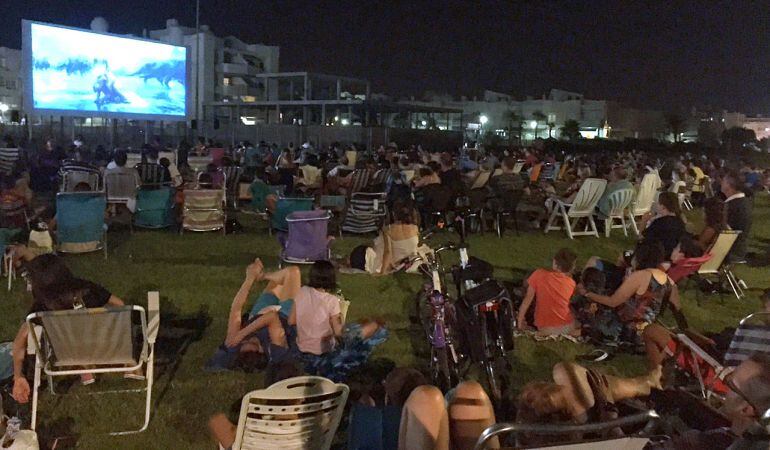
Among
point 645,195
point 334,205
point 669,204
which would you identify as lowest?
point 334,205

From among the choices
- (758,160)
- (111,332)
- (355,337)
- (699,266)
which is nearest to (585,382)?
(355,337)

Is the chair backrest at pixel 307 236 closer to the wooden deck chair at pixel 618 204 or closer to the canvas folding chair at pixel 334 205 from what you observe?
the canvas folding chair at pixel 334 205

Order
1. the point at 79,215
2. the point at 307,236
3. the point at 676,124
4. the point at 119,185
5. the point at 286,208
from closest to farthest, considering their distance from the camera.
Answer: the point at 307,236
the point at 79,215
the point at 286,208
the point at 119,185
the point at 676,124

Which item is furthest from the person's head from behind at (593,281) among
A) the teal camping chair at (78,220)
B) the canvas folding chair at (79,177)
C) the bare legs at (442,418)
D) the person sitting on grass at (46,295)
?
the canvas folding chair at (79,177)

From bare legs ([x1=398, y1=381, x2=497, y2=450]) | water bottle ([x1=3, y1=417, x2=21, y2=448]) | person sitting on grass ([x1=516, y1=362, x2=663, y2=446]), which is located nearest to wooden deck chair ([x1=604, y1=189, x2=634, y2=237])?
person sitting on grass ([x1=516, y1=362, x2=663, y2=446])

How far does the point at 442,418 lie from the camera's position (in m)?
3.04

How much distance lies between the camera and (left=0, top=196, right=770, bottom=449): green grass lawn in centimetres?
452

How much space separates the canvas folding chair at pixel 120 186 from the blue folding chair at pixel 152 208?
750 millimetres

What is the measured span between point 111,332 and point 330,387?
175cm

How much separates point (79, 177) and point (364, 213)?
5.66 meters

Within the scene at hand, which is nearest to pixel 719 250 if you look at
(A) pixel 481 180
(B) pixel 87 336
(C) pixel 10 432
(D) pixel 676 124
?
(B) pixel 87 336

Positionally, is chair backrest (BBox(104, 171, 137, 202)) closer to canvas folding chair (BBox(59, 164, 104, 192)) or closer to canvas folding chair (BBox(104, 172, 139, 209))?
canvas folding chair (BBox(104, 172, 139, 209))

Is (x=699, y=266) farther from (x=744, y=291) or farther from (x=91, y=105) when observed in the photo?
(x=91, y=105)

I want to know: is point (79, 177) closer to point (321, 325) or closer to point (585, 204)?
point (585, 204)
